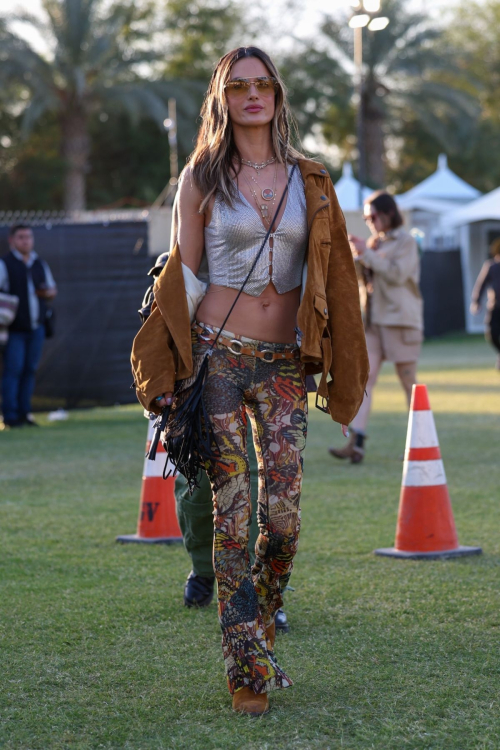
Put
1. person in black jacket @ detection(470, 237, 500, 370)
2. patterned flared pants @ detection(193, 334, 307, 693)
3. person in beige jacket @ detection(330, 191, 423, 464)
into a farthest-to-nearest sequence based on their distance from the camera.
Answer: person in black jacket @ detection(470, 237, 500, 370), person in beige jacket @ detection(330, 191, 423, 464), patterned flared pants @ detection(193, 334, 307, 693)

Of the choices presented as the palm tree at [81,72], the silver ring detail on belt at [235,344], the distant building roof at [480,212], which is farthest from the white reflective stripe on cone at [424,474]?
the palm tree at [81,72]

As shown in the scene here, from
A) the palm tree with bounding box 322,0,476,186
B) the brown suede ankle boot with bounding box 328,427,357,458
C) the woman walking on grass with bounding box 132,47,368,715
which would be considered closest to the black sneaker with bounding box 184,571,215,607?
the woman walking on grass with bounding box 132,47,368,715

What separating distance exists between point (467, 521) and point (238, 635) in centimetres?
339

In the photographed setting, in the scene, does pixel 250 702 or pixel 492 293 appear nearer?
pixel 250 702

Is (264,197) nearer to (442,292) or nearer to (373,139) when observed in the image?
(442,292)

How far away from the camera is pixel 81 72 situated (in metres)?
30.6

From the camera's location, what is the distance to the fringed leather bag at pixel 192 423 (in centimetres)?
360

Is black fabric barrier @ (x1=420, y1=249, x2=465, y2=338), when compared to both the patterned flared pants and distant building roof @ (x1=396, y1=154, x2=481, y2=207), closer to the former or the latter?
distant building roof @ (x1=396, y1=154, x2=481, y2=207)

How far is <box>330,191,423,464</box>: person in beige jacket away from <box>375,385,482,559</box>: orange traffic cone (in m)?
2.98

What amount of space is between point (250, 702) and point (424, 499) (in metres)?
2.39

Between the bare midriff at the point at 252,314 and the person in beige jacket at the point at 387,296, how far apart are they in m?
5.12

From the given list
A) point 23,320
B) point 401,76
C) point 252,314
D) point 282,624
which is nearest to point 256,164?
point 252,314

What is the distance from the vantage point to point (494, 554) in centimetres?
585

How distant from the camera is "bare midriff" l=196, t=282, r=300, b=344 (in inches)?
145
